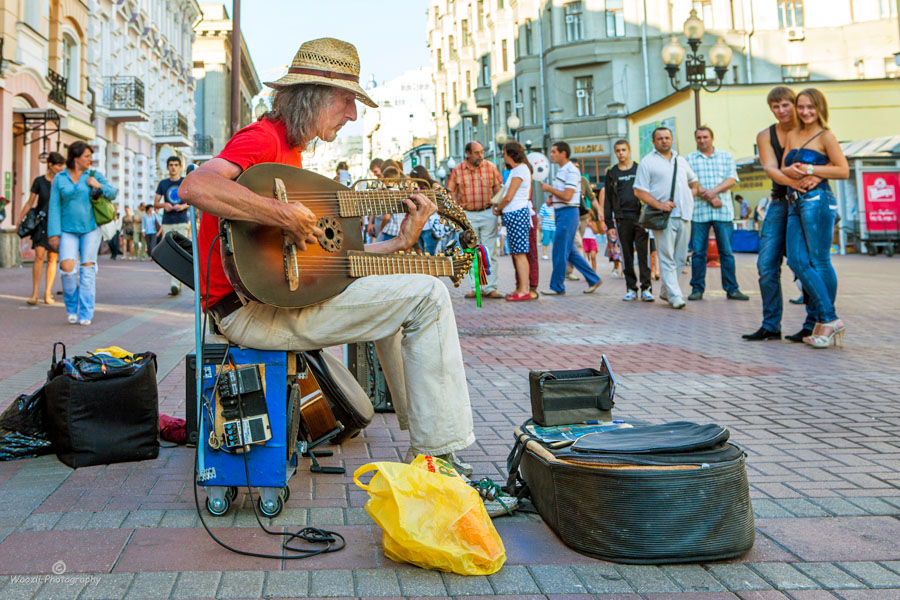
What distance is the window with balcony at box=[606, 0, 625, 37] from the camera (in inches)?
1778

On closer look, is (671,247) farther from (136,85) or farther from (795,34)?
(795,34)

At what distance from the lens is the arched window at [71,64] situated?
28.4 m

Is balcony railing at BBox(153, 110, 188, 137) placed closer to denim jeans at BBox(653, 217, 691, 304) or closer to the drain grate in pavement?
denim jeans at BBox(653, 217, 691, 304)

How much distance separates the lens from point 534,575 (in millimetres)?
2613

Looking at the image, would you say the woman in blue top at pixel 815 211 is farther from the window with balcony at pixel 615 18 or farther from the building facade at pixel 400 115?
the building facade at pixel 400 115

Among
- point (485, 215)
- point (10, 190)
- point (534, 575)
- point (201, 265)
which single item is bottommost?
point (534, 575)

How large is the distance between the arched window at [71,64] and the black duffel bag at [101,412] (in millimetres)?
27602

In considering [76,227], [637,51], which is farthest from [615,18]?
[76,227]

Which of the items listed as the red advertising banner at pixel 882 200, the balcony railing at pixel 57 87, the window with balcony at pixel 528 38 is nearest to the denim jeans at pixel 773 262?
the red advertising banner at pixel 882 200

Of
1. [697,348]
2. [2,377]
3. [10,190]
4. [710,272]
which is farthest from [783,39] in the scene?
[2,377]

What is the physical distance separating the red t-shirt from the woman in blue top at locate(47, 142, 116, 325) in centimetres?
623

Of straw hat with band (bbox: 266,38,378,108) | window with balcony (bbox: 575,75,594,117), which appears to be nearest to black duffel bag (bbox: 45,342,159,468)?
straw hat with band (bbox: 266,38,378,108)

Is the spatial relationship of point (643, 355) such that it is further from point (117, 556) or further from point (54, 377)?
point (117, 556)

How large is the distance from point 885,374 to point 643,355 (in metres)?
1.76
